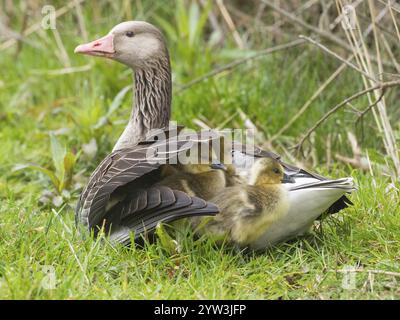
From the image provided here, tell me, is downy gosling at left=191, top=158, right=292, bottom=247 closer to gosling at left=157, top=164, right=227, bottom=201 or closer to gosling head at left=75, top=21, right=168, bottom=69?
gosling at left=157, top=164, right=227, bottom=201

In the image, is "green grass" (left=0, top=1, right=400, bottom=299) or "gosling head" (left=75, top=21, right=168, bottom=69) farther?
"gosling head" (left=75, top=21, right=168, bottom=69)

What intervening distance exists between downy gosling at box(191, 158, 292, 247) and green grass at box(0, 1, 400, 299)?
0.10 m

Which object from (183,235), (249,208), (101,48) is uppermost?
(101,48)

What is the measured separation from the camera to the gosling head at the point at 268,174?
3.68 m

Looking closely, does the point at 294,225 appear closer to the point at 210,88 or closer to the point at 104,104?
the point at 210,88

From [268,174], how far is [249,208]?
0.24 metres

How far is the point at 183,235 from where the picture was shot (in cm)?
365

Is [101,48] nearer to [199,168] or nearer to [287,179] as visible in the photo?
[199,168]

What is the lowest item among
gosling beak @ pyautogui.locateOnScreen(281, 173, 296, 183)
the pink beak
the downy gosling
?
the downy gosling

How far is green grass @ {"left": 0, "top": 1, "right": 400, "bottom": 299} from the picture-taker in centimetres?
341

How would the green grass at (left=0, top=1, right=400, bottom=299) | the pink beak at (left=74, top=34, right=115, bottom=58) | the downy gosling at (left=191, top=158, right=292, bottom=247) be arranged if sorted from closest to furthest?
the green grass at (left=0, top=1, right=400, bottom=299), the downy gosling at (left=191, top=158, right=292, bottom=247), the pink beak at (left=74, top=34, right=115, bottom=58)

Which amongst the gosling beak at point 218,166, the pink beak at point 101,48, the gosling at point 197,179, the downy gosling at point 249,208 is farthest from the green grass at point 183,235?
the pink beak at point 101,48

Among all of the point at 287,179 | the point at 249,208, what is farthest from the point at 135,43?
the point at 249,208

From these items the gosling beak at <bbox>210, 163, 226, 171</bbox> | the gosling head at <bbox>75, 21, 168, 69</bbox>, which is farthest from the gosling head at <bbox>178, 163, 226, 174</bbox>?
the gosling head at <bbox>75, 21, 168, 69</bbox>
